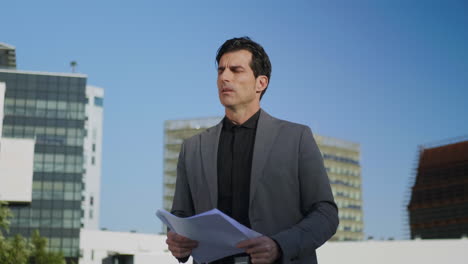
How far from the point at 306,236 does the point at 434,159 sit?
17998 cm

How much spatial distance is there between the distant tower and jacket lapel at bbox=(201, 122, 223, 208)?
87103 mm

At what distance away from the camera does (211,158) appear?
3.14m

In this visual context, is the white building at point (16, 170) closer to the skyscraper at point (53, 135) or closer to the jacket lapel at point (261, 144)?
the skyscraper at point (53, 135)

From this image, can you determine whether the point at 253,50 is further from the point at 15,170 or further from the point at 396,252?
the point at 15,170

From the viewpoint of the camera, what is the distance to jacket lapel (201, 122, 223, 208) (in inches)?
120

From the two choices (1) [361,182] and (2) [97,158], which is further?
(1) [361,182]

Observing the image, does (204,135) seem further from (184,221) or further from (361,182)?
(361,182)

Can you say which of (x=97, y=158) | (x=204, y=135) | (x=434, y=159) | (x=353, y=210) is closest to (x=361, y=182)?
(x=353, y=210)

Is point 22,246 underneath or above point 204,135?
underneath

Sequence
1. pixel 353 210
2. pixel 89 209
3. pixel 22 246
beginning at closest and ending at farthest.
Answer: pixel 22 246 → pixel 89 209 → pixel 353 210

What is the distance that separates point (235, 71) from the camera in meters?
3.15

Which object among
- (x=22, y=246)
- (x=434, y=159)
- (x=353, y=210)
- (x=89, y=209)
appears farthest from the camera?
(x=434, y=159)

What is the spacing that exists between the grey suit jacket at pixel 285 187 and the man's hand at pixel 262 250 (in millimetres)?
56

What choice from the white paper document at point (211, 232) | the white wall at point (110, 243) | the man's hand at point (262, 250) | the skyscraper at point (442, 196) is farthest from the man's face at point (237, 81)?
the skyscraper at point (442, 196)
